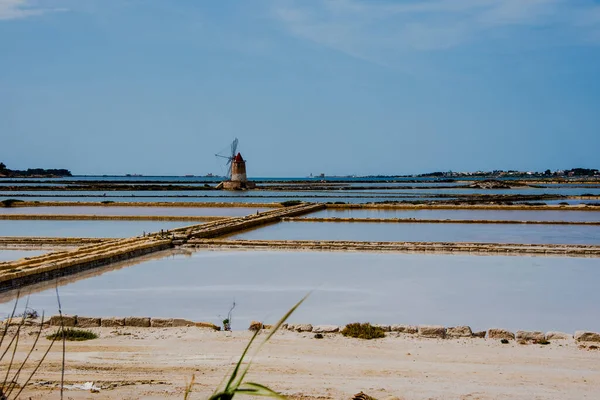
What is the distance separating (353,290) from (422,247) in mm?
3269

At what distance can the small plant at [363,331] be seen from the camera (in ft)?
14.0

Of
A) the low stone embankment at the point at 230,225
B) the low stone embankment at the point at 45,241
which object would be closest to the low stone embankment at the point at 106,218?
the low stone embankment at the point at 230,225

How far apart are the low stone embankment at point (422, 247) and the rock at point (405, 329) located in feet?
15.8

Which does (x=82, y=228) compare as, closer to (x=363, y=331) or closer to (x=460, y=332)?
(x=363, y=331)

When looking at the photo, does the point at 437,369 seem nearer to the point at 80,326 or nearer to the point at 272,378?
the point at 272,378

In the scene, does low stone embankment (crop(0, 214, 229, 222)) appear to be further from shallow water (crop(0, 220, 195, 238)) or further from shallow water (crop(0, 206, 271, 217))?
shallow water (crop(0, 206, 271, 217))

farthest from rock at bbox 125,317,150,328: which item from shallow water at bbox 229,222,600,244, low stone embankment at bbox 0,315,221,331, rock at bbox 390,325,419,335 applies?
shallow water at bbox 229,222,600,244

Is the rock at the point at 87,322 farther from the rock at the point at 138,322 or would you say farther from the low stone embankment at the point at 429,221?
the low stone embankment at the point at 429,221

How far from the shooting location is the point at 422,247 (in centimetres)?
920

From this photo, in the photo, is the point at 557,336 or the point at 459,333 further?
the point at 459,333

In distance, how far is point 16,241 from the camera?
10.1 meters

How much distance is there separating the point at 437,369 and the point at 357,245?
227 inches

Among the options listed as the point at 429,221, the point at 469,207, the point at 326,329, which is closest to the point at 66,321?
the point at 326,329

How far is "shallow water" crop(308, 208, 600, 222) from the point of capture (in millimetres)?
15500
